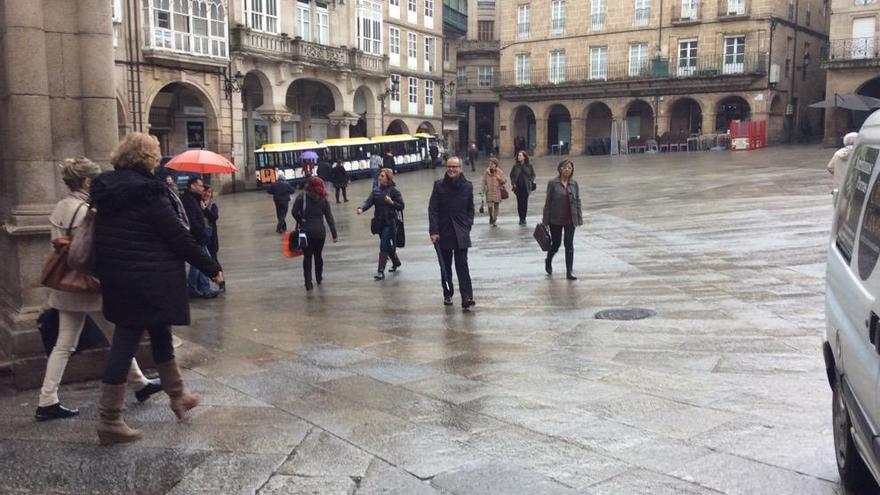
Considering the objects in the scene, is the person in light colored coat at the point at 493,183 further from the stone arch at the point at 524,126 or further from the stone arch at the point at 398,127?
the stone arch at the point at 524,126

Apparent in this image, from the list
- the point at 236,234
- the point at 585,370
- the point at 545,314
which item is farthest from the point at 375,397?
the point at 236,234

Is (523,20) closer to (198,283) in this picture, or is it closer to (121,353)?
(198,283)

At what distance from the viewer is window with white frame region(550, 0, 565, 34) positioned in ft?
171

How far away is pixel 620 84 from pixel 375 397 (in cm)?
4677

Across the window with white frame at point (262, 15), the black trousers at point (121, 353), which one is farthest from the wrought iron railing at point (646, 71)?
the black trousers at point (121, 353)

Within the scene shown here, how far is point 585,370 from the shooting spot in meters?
6.37

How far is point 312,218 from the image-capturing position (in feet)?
36.4

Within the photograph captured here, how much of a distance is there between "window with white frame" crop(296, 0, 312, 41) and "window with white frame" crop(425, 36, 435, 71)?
518 inches

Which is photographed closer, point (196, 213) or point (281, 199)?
point (196, 213)

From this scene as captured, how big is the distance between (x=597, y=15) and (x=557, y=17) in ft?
9.22

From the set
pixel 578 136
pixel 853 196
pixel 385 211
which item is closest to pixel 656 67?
pixel 578 136

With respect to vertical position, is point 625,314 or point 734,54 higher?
point 734,54

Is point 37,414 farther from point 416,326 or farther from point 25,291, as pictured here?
point 416,326

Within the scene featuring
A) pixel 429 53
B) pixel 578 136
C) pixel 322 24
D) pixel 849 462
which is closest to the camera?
pixel 849 462
